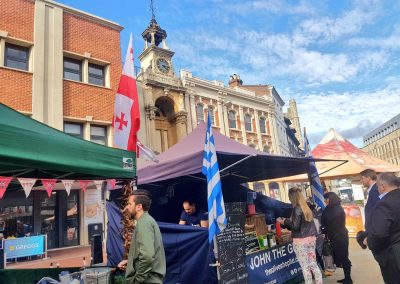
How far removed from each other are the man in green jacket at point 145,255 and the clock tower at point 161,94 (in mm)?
18805

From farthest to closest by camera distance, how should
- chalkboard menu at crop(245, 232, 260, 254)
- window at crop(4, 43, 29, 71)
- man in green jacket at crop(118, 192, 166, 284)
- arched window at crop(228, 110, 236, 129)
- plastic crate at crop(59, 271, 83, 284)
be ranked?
arched window at crop(228, 110, 236, 129)
window at crop(4, 43, 29, 71)
chalkboard menu at crop(245, 232, 260, 254)
plastic crate at crop(59, 271, 83, 284)
man in green jacket at crop(118, 192, 166, 284)

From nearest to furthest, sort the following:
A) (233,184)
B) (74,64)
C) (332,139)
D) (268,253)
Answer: (268,253) → (233,184) → (332,139) → (74,64)

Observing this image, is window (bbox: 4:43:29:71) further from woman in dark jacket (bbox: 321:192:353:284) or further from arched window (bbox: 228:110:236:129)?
arched window (bbox: 228:110:236:129)

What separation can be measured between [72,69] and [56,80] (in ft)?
5.10

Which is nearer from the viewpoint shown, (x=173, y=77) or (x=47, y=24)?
(x=47, y=24)

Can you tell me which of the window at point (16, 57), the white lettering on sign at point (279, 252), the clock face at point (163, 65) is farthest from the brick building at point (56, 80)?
the white lettering on sign at point (279, 252)

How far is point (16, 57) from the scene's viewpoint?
15.1m

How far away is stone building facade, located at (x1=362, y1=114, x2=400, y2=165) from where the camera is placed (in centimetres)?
10550

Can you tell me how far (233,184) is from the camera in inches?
373

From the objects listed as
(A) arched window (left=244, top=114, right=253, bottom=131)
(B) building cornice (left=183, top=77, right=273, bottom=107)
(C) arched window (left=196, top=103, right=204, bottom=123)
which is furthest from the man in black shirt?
(A) arched window (left=244, top=114, right=253, bottom=131)

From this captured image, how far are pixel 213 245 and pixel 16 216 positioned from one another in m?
12.9

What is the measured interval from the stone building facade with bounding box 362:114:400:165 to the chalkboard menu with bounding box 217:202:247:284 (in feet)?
380

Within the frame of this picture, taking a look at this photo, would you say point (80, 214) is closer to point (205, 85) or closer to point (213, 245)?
point (213, 245)

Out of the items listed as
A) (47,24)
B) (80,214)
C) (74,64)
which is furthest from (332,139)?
(47,24)
